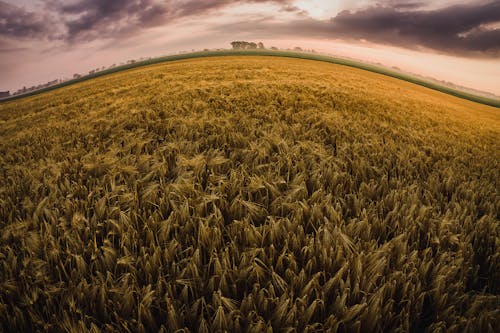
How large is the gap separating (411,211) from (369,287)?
0.98 meters

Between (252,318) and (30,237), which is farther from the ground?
(30,237)

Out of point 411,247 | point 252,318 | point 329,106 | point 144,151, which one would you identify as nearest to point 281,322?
point 252,318

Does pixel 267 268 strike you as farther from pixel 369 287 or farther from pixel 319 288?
pixel 369 287

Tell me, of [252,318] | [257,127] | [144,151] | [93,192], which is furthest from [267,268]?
[257,127]

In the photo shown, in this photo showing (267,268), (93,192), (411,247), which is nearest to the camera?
(267,268)

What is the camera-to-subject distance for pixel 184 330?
1.18 meters

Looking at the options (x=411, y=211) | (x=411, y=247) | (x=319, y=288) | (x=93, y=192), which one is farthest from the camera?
(x=93, y=192)

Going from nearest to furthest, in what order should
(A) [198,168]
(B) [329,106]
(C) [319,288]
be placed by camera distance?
1. (C) [319,288]
2. (A) [198,168]
3. (B) [329,106]

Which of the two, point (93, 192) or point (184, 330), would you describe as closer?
point (184, 330)

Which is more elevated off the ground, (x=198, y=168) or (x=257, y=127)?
(x=257, y=127)

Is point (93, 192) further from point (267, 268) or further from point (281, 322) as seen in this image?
point (281, 322)

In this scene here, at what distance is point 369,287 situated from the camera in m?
1.38

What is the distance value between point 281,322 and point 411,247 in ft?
3.66

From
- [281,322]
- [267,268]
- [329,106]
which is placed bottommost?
[281,322]
